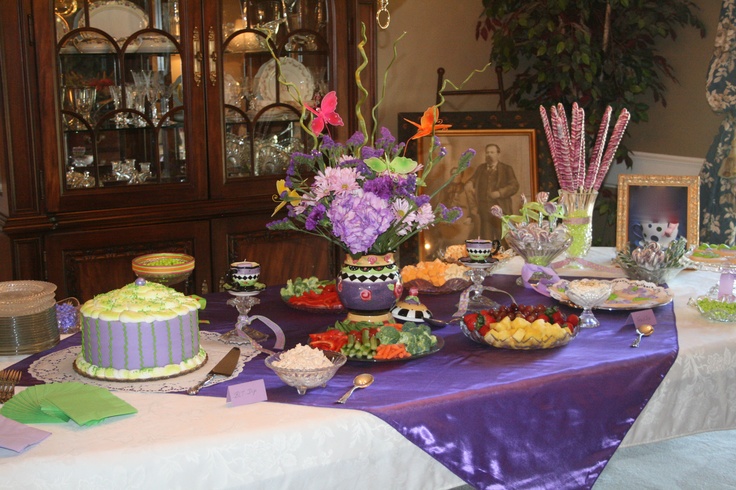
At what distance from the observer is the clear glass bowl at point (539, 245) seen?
257cm

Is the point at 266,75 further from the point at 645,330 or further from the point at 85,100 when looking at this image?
the point at 645,330

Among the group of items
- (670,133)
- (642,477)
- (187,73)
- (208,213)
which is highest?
(187,73)

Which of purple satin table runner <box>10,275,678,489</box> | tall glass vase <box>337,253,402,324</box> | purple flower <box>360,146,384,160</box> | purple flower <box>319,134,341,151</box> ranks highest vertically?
purple flower <box>319,134,341,151</box>

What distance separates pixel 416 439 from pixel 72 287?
2.10 metres

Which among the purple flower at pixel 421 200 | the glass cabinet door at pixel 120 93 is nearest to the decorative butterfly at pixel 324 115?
the purple flower at pixel 421 200

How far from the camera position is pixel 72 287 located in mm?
3316

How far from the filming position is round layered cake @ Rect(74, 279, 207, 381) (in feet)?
5.66

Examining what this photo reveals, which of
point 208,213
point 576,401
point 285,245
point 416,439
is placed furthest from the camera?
point 285,245

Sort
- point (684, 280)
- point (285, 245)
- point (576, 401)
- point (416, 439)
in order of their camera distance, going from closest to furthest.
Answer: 1. point (416, 439)
2. point (576, 401)
3. point (684, 280)
4. point (285, 245)

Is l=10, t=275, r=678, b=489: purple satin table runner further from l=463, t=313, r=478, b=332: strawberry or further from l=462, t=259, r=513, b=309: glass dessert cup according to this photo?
l=462, t=259, r=513, b=309: glass dessert cup

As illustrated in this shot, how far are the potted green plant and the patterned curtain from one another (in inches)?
19.6

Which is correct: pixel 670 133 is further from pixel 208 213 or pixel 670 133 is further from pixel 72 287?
pixel 72 287

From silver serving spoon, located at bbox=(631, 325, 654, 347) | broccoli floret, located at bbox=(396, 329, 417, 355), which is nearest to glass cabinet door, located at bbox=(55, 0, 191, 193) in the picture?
broccoli floret, located at bbox=(396, 329, 417, 355)

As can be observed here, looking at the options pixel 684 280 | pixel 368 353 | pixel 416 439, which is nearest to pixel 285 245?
pixel 684 280
